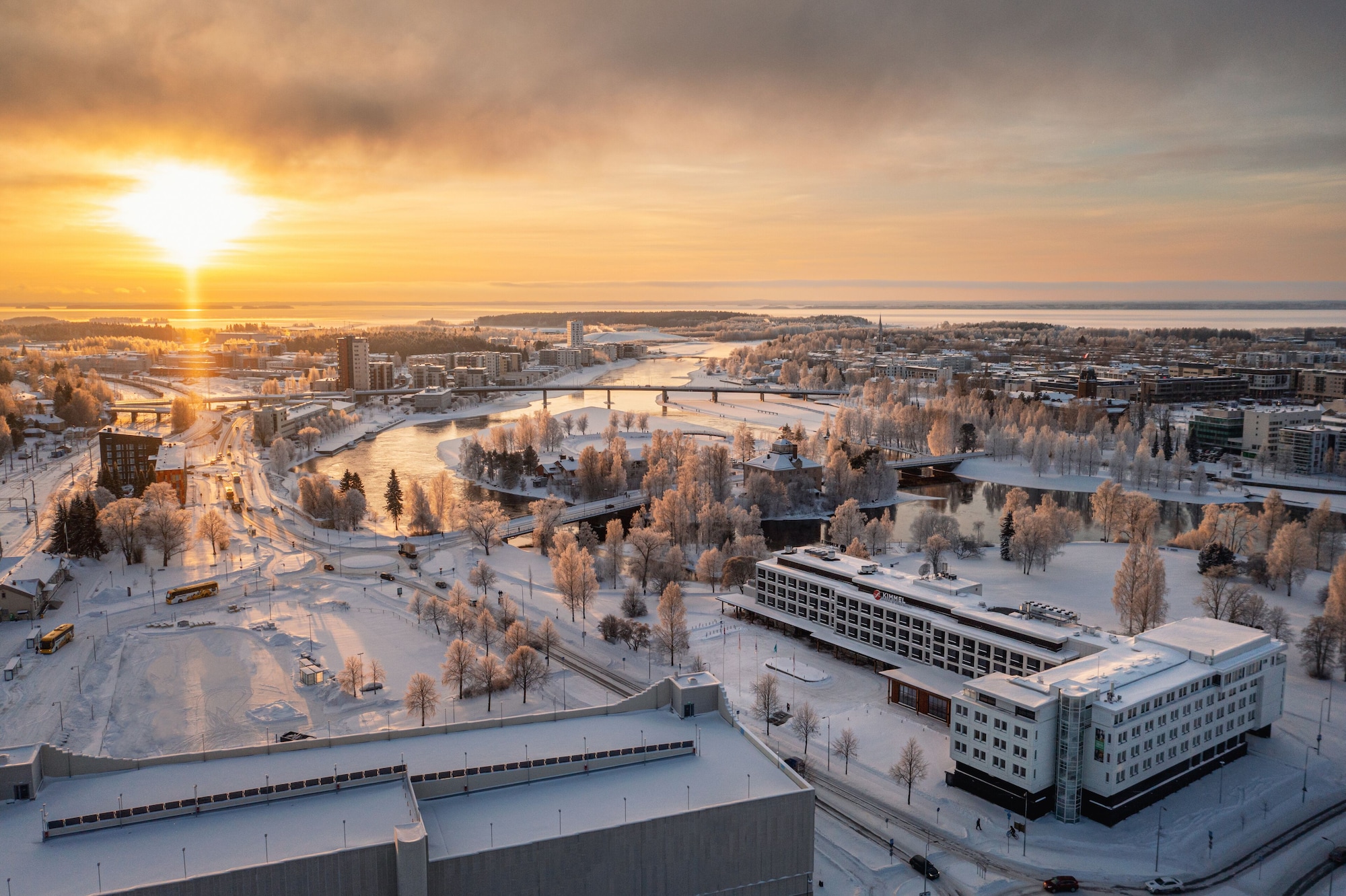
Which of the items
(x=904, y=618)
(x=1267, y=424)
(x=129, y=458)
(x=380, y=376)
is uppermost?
(x=380, y=376)

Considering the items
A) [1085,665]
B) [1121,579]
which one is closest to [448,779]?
[1085,665]

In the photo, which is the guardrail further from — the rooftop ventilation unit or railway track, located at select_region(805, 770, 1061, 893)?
the rooftop ventilation unit

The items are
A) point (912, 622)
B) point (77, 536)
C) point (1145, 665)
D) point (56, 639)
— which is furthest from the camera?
point (77, 536)

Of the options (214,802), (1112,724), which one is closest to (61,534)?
(214,802)

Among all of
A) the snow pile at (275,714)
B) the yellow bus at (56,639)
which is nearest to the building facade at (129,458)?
the yellow bus at (56,639)

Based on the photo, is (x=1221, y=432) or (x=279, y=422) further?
(x=279, y=422)

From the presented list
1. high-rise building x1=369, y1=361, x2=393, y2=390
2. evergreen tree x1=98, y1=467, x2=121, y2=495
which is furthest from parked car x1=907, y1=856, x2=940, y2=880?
high-rise building x1=369, y1=361, x2=393, y2=390

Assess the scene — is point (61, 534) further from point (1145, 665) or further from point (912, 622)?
point (1145, 665)

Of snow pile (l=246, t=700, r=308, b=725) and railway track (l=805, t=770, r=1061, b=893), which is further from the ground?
snow pile (l=246, t=700, r=308, b=725)
